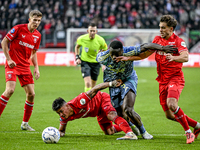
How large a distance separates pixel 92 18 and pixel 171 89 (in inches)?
856

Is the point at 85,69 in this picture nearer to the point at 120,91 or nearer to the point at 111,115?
the point at 120,91

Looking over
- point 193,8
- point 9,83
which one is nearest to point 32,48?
point 9,83

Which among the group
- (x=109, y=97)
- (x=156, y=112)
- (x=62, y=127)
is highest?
(x=109, y=97)

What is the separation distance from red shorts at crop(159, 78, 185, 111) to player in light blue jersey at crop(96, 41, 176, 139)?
1.73ft

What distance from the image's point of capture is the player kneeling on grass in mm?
5841

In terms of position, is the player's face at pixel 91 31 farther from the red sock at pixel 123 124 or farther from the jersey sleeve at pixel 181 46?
the red sock at pixel 123 124

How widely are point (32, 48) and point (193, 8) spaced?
23.5 metres

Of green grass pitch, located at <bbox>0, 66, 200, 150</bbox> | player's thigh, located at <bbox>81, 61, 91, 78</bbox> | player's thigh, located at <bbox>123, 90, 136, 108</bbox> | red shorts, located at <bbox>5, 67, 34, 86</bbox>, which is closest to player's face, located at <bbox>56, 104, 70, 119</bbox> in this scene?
green grass pitch, located at <bbox>0, 66, 200, 150</bbox>

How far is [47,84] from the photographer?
15008mm

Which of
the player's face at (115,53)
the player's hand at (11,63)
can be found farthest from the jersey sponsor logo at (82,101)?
the player's hand at (11,63)

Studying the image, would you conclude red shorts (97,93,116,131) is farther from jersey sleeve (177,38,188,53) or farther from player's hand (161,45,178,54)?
jersey sleeve (177,38,188,53)

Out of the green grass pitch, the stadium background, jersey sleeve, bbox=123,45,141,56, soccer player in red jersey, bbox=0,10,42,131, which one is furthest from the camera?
the stadium background

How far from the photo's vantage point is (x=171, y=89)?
19.0 feet

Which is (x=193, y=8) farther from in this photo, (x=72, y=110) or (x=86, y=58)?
(x=72, y=110)
